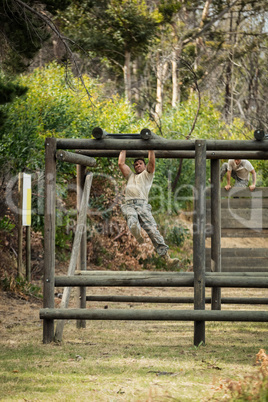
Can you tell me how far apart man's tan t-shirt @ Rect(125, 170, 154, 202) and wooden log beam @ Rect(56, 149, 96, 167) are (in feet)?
1.98

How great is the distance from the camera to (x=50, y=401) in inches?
176

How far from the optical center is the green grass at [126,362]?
472 cm

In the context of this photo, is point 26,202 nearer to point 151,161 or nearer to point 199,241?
point 151,161

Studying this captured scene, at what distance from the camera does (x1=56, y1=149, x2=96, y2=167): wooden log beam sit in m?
7.15

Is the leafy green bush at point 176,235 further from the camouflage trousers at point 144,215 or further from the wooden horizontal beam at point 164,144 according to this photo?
the wooden horizontal beam at point 164,144

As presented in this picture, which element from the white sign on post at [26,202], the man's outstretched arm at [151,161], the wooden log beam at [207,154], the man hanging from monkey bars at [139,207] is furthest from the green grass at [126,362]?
the white sign on post at [26,202]

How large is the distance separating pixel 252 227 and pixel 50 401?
9.23 m

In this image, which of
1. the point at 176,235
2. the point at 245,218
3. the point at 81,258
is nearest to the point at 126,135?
the point at 81,258

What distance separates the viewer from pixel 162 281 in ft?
23.4

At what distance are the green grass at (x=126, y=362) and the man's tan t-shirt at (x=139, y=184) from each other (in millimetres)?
1825

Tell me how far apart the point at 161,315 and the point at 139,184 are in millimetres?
2055

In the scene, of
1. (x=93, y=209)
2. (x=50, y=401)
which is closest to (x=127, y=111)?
(x=93, y=209)

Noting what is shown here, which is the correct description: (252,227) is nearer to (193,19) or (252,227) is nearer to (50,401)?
(50,401)

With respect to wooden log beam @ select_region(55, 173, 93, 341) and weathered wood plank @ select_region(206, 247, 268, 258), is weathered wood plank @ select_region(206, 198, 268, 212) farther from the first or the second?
wooden log beam @ select_region(55, 173, 93, 341)
